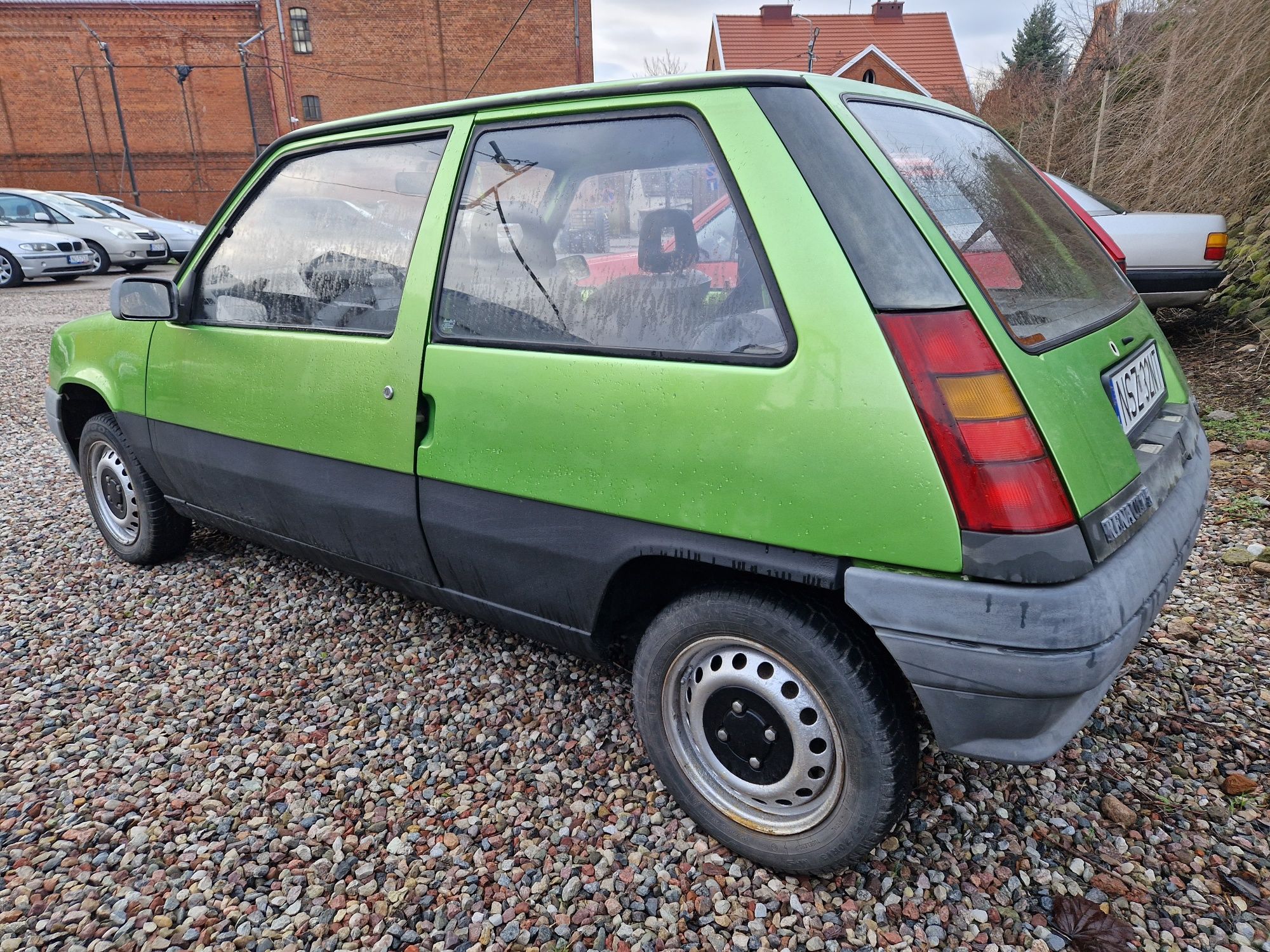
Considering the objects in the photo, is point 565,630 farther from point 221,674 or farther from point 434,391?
point 221,674

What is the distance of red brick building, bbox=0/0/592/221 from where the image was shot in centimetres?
3641

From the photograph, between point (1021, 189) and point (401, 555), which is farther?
point (401, 555)

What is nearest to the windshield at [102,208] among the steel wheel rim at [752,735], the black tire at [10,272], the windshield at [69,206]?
the windshield at [69,206]

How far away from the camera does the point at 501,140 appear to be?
2.21 m

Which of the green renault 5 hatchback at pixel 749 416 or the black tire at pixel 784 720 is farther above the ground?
the green renault 5 hatchback at pixel 749 416

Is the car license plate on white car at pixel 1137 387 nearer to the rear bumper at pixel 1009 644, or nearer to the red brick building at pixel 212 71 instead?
the rear bumper at pixel 1009 644

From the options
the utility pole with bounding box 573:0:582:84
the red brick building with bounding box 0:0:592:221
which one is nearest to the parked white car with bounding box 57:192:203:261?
the red brick building with bounding box 0:0:592:221

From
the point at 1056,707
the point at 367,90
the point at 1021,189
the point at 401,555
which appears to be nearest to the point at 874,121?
the point at 1021,189

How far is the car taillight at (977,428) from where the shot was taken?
57.6 inches

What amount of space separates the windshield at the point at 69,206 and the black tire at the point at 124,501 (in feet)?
51.3

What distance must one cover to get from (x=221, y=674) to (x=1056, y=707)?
272 cm

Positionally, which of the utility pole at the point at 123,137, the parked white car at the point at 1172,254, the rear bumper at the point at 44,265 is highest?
the utility pole at the point at 123,137

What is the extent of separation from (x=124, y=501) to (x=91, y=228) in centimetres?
1565

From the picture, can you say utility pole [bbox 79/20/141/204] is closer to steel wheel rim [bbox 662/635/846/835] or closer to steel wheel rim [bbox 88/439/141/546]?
steel wheel rim [bbox 88/439/141/546]
